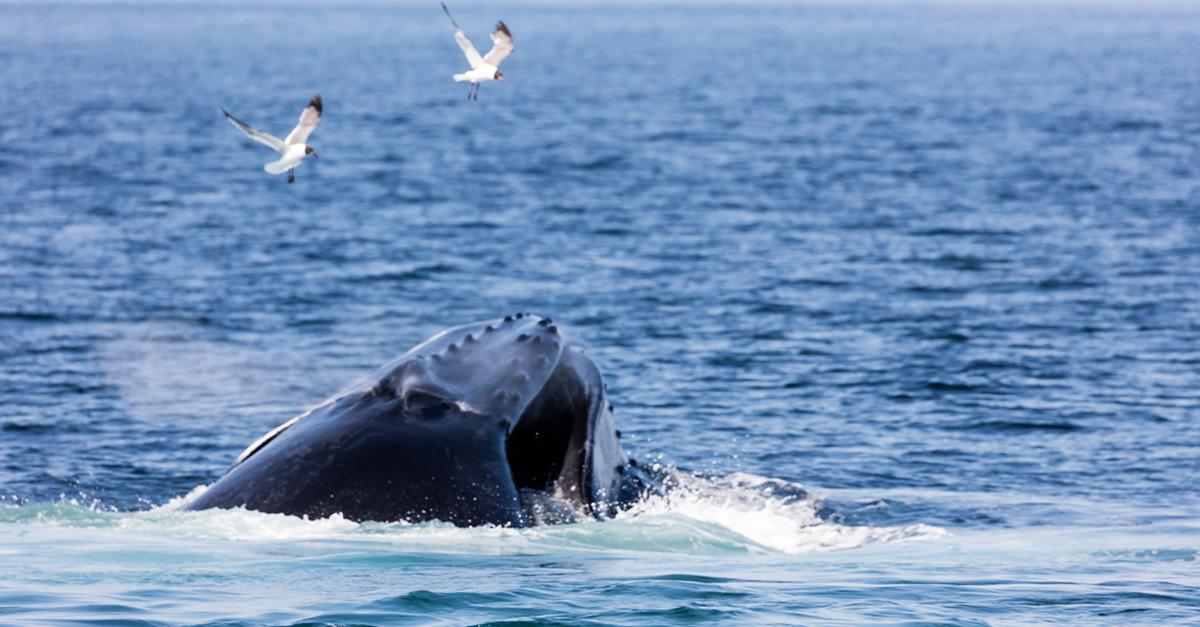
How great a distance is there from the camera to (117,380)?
898 inches

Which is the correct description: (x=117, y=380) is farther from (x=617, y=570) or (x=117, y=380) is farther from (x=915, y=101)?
Result: (x=915, y=101)

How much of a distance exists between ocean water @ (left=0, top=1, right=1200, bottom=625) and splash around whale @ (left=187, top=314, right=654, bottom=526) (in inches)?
7.5

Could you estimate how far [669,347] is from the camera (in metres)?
25.1

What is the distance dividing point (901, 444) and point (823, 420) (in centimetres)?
132

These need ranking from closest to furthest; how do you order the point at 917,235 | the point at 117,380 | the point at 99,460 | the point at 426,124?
the point at 99,460 → the point at 117,380 → the point at 917,235 → the point at 426,124

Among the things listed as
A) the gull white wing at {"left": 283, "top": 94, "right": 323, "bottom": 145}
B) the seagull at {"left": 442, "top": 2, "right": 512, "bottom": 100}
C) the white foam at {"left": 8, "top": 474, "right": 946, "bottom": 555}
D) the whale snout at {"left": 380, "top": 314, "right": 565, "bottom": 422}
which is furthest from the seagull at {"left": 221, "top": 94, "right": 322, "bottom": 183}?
the white foam at {"left": 8, "top": 474, "right": 946, "bottom": 555}

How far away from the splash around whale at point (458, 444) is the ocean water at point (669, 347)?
0.62ft

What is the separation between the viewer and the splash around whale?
10.4 m

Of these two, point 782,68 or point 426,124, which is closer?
point 426,124

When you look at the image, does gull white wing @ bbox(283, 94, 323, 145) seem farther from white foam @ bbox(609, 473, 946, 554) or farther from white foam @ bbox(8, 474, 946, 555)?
white foam @ bbox(609, 473, 946, 554)

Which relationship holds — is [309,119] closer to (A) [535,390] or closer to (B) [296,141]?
(B) [296,141]

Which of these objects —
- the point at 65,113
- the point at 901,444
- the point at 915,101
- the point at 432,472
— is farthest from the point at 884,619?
the point at 915,101

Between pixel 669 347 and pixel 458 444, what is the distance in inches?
576

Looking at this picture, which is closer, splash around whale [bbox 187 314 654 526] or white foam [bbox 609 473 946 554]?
splash around whale [bbox 187 314 654 526]
